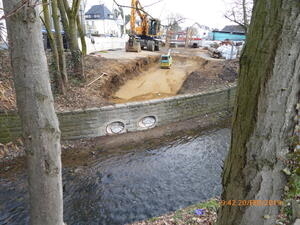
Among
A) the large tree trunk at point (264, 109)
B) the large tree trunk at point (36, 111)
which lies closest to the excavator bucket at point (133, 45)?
the large tree trunk at point (36, 111)

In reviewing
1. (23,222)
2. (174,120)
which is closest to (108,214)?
(23,222)

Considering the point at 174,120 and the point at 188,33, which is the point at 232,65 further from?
the point at 188,33

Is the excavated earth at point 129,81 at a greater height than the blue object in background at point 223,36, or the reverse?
the blue object in background at point 223,36

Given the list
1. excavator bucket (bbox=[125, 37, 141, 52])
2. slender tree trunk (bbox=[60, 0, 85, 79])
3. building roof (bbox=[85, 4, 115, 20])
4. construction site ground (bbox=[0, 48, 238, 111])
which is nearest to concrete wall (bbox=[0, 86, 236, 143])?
construction site ground (bbox=[0, 48, 238, 111])

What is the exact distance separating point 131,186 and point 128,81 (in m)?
8.26

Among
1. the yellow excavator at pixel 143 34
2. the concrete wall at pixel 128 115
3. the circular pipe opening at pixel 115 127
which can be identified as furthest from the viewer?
the yellow excavator at pixel 143 34

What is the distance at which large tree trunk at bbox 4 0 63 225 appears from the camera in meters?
1.61

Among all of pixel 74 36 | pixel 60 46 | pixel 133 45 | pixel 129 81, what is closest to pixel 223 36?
pixel 133 45

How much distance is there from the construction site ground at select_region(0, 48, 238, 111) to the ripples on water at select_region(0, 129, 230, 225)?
9.59 feet

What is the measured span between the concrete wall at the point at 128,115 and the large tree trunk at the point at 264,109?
637 cm

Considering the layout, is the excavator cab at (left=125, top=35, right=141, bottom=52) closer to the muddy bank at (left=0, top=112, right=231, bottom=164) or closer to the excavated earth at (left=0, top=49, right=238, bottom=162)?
the excavated earth at (left=0, top=49, right=238, bottom=162)

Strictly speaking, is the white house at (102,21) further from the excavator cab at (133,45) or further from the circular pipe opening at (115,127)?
the circular pipe opening at (115,127)

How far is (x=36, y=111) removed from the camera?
177 cm

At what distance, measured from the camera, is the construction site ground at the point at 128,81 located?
853cm
